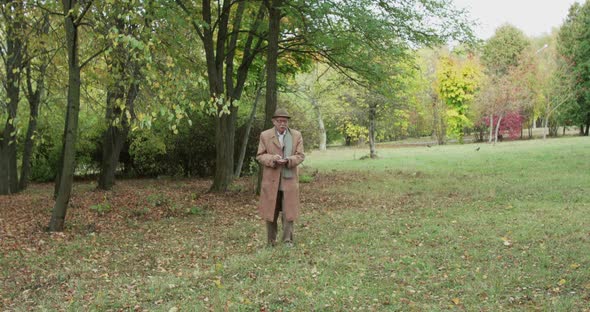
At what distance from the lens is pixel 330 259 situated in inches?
257

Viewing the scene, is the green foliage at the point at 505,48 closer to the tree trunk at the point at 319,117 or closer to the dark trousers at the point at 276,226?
the tree trunk at the point at 319,117

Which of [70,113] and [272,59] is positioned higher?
[272,59]

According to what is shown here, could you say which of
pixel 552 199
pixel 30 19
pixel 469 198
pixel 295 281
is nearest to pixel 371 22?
pixel 469 198

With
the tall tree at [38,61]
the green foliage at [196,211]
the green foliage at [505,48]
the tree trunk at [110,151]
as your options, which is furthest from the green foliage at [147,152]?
the green foliage at [505,48]

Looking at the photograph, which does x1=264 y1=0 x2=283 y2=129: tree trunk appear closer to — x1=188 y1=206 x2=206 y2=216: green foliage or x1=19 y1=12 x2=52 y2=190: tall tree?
x1=188 y1=206 x2=206 y2=216: green foliage

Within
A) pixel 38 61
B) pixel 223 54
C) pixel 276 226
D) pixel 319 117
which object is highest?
pixel 223 54

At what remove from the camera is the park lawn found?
16.3 feet

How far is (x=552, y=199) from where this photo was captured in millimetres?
11055

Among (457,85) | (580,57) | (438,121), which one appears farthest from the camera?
(438,121)

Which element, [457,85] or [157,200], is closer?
[157,200]

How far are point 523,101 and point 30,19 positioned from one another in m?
42.8

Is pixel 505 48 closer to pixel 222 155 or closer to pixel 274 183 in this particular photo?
pixel 222 155

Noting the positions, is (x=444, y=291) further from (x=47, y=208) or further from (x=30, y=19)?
(x=30, y=19)

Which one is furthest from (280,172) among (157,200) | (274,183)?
(157,200)
